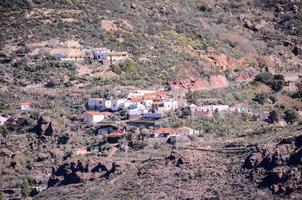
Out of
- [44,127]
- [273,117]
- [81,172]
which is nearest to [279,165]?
[81,172]

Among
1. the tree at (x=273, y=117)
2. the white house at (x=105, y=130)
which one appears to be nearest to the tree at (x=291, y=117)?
the tree at (x=273, y=117)

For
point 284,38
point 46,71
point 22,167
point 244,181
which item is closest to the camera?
point 244,181

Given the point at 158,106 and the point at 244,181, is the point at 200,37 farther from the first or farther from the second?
the point at 244,181

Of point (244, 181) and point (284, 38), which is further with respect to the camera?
point (284, 38)

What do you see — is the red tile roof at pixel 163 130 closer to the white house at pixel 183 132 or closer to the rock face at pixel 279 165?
the white house at pixel 183 132

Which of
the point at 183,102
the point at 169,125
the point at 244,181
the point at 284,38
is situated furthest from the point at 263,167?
the point at 284,38
